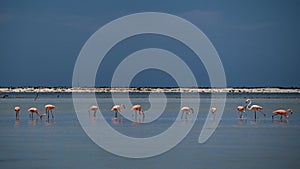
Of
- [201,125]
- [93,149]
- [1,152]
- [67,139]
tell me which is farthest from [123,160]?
[201,125]

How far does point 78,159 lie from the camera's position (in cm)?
1311

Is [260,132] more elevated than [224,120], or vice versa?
[224,120]

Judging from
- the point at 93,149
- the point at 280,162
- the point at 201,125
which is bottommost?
the point at 280,162

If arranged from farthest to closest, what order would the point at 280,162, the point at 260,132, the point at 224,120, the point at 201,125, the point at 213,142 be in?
1. the point at 224,120
2. the point at 201,125
3. the point at 260,132
4. the point at 213,142
5. the point at 280,162

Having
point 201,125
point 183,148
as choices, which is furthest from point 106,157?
point 201,125

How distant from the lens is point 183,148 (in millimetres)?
14984

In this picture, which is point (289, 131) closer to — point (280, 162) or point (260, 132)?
A: point (260, 132)

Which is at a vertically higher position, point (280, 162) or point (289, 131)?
point (289, 131)

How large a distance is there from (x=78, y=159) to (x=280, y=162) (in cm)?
393

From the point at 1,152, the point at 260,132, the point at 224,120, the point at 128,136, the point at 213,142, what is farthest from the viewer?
the point at 224,120

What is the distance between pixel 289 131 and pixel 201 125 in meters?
3.47

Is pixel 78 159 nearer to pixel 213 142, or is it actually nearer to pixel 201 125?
pixel 213 142

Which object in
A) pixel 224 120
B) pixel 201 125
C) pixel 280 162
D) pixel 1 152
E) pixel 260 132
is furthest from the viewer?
pixel 224 120

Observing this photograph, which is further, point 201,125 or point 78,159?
point 201,125
